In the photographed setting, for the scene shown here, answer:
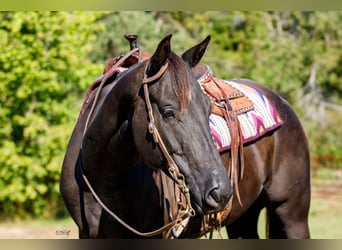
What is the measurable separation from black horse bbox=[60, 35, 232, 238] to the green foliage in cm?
549

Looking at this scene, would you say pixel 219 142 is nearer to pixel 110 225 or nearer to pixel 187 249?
pixel 110 225

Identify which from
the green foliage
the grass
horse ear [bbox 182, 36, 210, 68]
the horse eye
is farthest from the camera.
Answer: the green foliage

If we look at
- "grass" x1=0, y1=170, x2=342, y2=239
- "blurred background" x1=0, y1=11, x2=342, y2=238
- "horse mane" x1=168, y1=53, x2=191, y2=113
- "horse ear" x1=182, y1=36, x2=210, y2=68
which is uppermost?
"horse ear" x1=182, y1=36, x2=210, y2=68

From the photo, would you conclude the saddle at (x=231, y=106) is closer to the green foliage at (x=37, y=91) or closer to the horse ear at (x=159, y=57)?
the horse ear at (x=159, y=57)

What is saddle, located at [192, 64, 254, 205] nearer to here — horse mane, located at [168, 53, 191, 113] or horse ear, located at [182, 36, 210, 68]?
horse ear, located at [182, 36, 210, 68]

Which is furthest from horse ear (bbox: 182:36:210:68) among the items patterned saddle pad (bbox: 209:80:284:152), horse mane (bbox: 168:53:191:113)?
patterned saddle pad (bbox: 209:80:284:152)

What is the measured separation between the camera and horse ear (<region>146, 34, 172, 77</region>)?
2264 millimetres

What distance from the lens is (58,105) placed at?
28.9 feet

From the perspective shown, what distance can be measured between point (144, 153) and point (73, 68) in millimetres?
6526

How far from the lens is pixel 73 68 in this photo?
28.6ft

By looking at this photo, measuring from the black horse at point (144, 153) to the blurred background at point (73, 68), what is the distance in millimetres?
4556

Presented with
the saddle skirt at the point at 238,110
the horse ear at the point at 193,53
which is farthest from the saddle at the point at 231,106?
the horse ear at the point at 193,53

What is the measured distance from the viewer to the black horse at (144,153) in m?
2.25
